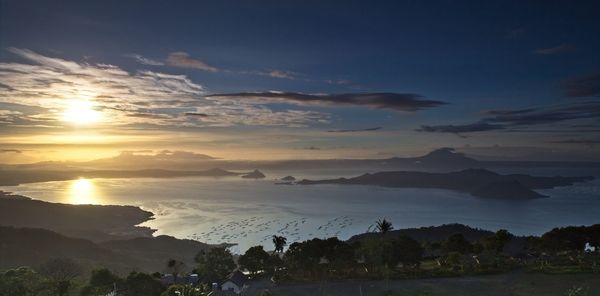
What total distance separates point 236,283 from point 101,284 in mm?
16018

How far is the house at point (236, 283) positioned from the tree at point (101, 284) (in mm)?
12849

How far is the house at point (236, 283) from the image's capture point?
52.9m

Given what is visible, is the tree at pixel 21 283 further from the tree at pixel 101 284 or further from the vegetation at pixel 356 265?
the tree at pixel 101 284

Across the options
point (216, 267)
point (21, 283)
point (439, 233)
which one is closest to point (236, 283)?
point (216, 267)

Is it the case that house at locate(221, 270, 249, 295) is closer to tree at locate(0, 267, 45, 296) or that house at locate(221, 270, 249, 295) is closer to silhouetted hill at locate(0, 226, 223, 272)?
tree at locate(0, 267, 45, 296)

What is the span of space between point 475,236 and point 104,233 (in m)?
143

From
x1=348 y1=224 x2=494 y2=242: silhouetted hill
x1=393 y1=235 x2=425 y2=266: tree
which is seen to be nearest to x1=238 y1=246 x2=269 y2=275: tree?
x1=393 y1=235 x2=425 y2=266: tree

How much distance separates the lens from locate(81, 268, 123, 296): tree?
46.9 meters

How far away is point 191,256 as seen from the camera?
428 ft

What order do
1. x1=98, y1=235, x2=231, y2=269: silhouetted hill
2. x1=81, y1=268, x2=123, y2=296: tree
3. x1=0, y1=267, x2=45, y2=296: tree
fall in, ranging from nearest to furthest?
x1=0, y1=267, x2=45, y2=296: tree
x1=81, y1=268, x2=123, y2=296: tree
x1=98, y1=235, x2=231, y2=269: silhouetted hill

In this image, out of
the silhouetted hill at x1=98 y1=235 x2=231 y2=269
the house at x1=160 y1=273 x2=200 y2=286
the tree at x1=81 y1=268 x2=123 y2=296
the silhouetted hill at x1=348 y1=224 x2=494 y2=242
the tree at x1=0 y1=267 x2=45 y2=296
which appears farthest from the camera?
the silhouetted hill at x1=348 y1=224 x2=494 y2=242

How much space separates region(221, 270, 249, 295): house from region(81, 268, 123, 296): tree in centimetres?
1285

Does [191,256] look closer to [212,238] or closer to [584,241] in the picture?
[212,238]

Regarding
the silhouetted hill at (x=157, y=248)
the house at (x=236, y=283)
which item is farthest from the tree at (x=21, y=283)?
the silhouetted hill at (x=157, y=248)
